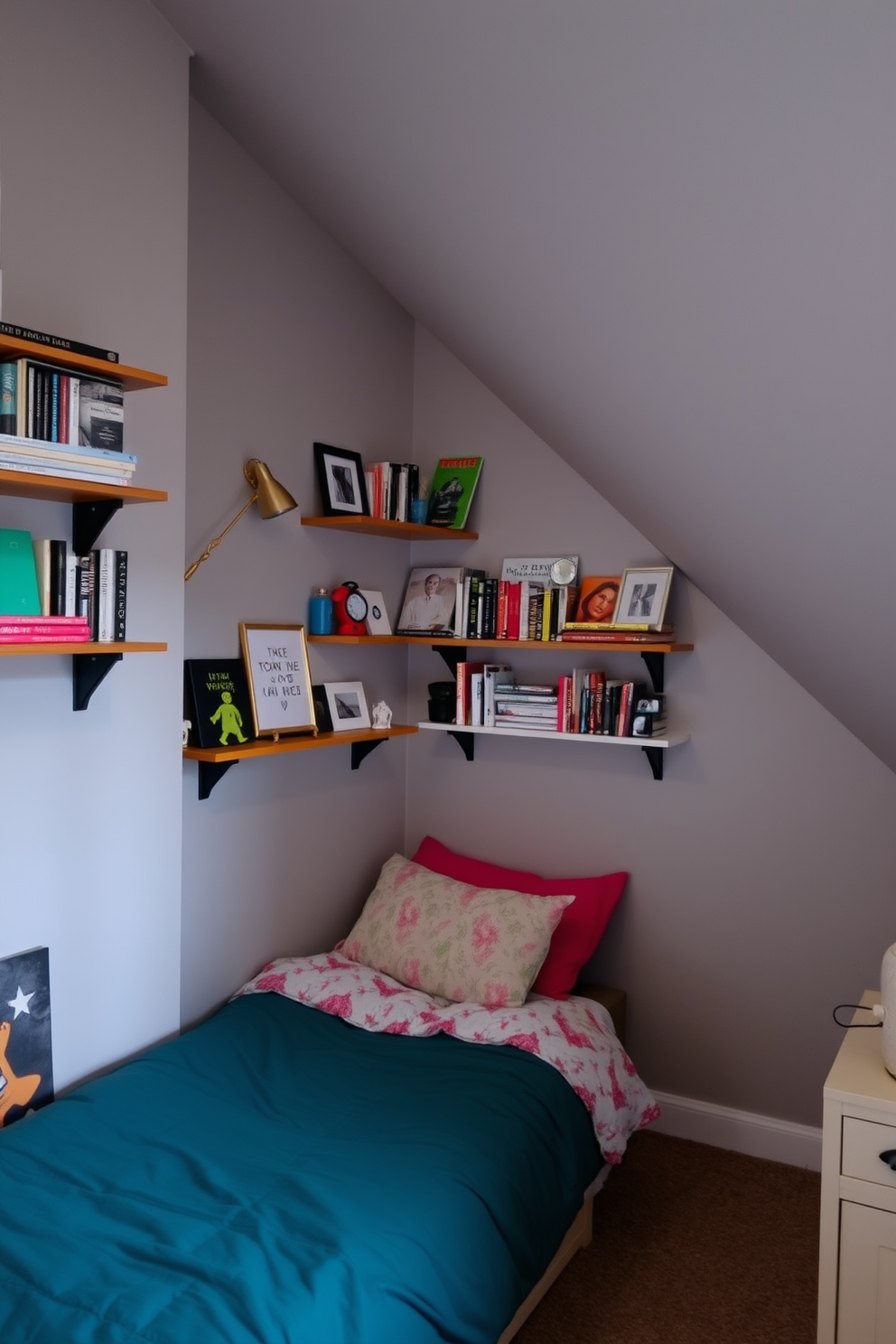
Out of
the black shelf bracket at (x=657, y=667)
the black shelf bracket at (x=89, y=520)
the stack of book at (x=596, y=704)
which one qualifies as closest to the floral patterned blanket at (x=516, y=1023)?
the stack of book at (x=596, y=704)

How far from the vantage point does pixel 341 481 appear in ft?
9.82

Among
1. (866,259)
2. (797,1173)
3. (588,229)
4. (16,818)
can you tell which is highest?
(588,229)

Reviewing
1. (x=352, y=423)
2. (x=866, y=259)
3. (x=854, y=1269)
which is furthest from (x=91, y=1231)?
(x=352, y=423)

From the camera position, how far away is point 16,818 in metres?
1.92

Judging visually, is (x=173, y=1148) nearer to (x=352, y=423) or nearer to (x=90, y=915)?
(x=90, y=915)

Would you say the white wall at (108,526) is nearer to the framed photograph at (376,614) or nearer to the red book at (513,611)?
the framed photograph at (376,614)

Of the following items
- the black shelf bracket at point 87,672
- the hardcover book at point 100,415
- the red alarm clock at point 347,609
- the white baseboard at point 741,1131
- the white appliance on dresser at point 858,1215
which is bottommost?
the white baseboard at point 741,1131

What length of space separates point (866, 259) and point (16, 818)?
170 centimetres

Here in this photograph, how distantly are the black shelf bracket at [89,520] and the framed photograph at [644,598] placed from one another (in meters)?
1.46

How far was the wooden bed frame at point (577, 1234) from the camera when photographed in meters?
2.10

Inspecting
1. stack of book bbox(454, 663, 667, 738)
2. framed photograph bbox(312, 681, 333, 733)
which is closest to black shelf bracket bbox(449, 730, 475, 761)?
stack of book bbox(454, 663, 667, 738)

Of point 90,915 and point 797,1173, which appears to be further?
point 797,1173

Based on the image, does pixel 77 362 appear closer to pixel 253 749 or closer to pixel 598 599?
pixel 253 749

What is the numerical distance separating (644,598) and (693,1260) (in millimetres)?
1705
